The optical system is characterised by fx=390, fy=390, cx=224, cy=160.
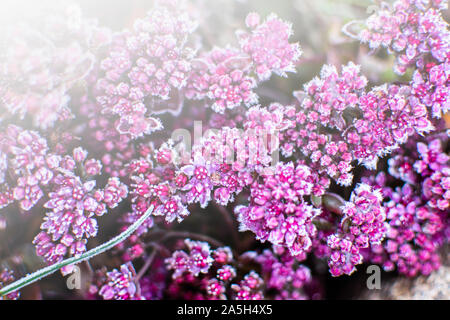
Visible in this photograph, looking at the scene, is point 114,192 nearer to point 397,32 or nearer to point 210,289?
point 210,289

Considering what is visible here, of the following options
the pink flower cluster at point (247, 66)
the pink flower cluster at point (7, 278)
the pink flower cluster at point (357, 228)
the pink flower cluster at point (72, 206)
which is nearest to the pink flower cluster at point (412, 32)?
the pink flower cluster at point (247, 66)

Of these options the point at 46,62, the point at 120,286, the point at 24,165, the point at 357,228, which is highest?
the point at 46,62

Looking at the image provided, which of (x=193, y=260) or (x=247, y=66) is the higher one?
(x=247, y=66)

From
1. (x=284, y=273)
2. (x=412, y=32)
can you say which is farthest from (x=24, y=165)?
(x=412, y=32)

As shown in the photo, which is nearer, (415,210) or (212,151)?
(212,151)

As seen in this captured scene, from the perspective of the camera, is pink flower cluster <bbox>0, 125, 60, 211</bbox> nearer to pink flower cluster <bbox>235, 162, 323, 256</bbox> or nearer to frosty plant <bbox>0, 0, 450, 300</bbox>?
frosty plant <bbox>0, 0, 450, 300</bbox>

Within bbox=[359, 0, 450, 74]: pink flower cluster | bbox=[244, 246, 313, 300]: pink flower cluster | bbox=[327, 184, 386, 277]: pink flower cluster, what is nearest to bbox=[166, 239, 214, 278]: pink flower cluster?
bbox=[244, 246, 313, 300]: pink flower cluster

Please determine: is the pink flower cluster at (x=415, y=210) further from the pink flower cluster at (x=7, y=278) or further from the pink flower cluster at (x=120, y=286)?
the pink flower cluster at (x=7, y=278)

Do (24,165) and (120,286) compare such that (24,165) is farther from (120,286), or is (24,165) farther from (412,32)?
(412,32)
